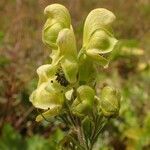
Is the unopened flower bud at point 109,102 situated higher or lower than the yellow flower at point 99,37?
lower

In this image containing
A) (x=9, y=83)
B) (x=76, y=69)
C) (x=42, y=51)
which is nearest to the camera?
(x=76, y=69)

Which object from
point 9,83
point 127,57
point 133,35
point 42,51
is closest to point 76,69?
point 9,83

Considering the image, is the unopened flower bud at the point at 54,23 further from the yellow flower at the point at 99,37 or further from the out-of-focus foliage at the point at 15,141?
the out-of-focus foliage at the point at 15,141

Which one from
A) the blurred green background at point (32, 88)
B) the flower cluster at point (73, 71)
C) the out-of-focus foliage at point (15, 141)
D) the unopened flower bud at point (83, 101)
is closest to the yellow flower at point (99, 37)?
the flower cluster at point (73, 71)

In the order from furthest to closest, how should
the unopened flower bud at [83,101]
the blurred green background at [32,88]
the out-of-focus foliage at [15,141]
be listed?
the blurred green background at [32,88], the out-of-focus foliage at [15,141], the unopened flower bud at [83,101]

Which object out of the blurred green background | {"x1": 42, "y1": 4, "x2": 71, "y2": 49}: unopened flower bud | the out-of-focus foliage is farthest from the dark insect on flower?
the out-of-focus foliage

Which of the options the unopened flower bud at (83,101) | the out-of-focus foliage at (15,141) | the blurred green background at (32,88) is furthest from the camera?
the blurred green background at (32,88)

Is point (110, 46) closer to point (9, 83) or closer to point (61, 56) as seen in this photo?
point (61, 56)

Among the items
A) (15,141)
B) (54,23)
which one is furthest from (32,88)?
(54,23)

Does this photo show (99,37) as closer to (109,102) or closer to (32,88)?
(109,102)
